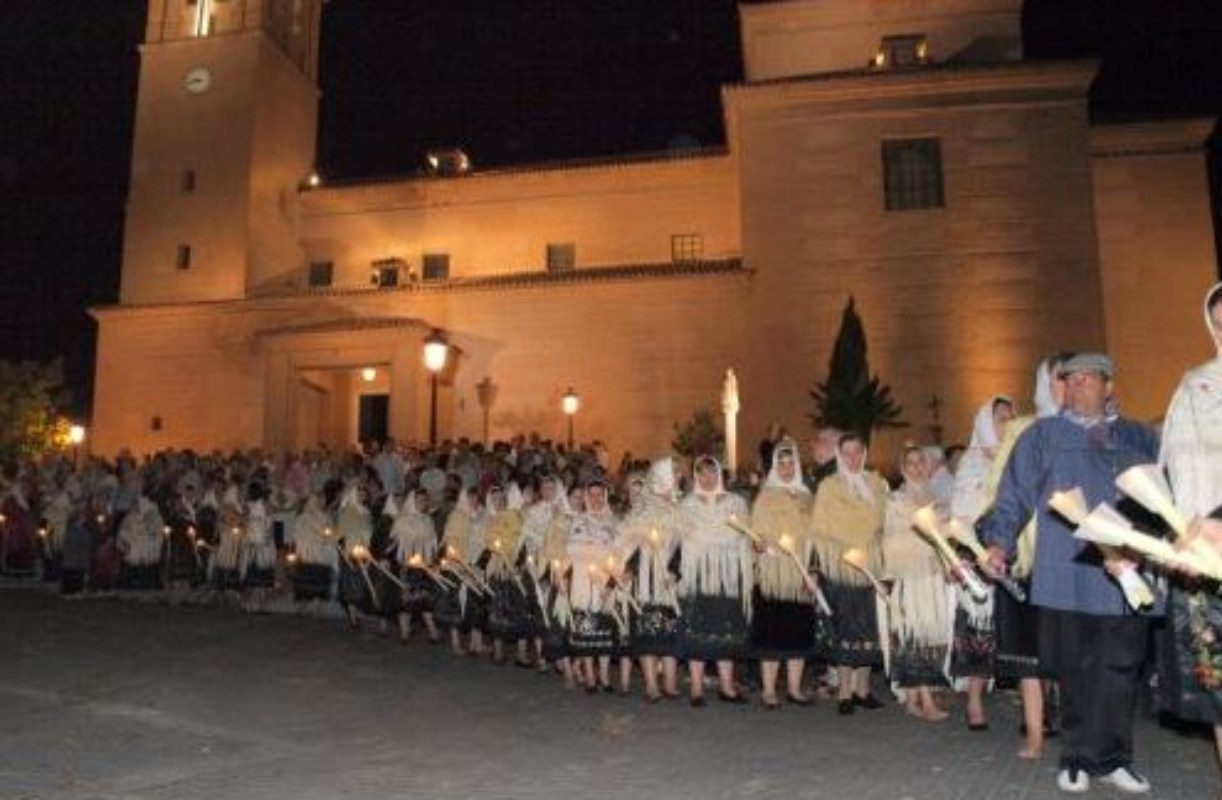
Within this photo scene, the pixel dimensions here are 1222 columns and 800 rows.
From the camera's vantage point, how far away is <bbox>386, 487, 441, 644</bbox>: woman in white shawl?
42.4 feet

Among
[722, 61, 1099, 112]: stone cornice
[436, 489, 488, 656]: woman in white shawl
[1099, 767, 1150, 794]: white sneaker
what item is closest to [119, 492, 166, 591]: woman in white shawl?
[436, 489, 488, 656]: woman in white shawl

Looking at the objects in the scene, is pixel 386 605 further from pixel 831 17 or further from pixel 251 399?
pixel 831 17

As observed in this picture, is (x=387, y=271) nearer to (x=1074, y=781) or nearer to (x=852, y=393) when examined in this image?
(x=852, y=393)

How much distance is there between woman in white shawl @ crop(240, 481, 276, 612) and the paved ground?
14.1 ft

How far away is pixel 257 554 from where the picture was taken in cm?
1577

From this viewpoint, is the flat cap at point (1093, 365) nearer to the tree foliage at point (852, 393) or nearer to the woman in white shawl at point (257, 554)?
the woman in white shawl at point (257, 554)

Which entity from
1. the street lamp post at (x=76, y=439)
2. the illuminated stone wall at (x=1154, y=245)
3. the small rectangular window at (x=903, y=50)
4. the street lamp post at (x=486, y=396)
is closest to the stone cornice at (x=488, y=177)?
the small rectangular window at (x=903, y=50)

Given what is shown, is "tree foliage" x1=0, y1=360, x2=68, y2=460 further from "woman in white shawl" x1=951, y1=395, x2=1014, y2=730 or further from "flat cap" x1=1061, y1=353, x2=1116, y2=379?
"flat cap" x1=1061, y1=353, x2=1116, y2=379

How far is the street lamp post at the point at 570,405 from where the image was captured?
2630cm

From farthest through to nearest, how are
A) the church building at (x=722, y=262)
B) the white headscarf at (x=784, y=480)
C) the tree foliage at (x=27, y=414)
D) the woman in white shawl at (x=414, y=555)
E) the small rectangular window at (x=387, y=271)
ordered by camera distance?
the tree foliage at (x=27, y=414)
the small rectangular window at (x=387, y=271)
the church building at (x=722, y=262)
the woman in white shawl at (x=414, y=555)
the white headscarf at (x=784, y=480)

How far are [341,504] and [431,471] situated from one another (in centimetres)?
218

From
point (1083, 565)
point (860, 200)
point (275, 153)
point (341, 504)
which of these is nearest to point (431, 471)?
point (341, 504)

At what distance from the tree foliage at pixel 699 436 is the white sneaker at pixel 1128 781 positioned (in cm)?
1853

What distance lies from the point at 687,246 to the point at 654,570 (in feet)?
80.5
